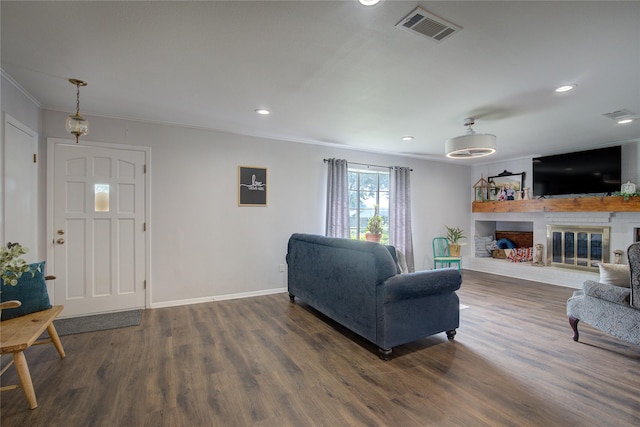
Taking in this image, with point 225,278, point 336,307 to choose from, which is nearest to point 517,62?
point 336,307

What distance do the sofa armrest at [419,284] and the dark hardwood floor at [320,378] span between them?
1.78 feet

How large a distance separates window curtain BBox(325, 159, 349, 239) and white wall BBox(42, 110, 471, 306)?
0.14 m

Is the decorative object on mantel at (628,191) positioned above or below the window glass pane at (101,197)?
above

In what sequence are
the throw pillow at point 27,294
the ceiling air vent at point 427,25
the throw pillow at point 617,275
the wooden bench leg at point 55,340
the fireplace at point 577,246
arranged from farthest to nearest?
the fireplace at point 577,246 → the throw pillow at point 617,275 → the wooden bench leg at point 55,340 → the throw pillow at point 27,294 → the ceiling air vent at point 427,25

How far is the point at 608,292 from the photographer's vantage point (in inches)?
105

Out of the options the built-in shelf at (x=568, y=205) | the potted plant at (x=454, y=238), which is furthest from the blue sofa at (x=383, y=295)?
the built-in shelf at (x=568, y=205)

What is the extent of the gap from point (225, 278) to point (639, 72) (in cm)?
487

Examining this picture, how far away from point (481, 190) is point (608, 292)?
15.2ft

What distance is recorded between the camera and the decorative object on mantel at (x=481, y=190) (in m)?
6.92

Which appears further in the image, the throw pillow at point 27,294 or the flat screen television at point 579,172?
the flat screen television at point 579,172

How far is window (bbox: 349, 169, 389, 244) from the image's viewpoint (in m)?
5.69

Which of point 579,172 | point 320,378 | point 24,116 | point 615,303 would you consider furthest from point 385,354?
point 579,172

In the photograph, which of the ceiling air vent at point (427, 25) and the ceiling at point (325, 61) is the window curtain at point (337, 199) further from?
the ceiling air vent at point (427, 25)

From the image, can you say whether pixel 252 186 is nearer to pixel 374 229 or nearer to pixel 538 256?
pixel 374 229
